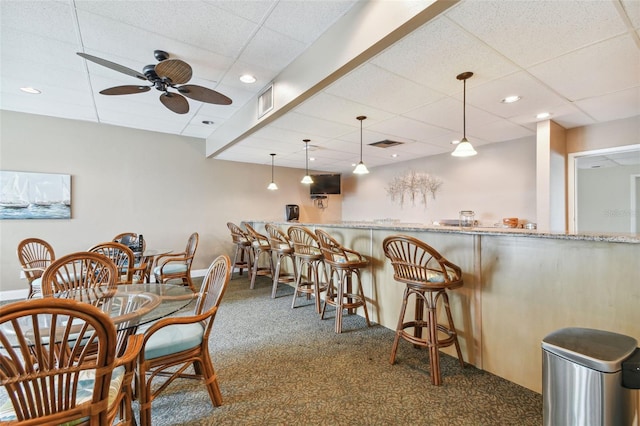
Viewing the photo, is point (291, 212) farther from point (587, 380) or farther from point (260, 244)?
point (587, 380)

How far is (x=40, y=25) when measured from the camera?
2.35 metres

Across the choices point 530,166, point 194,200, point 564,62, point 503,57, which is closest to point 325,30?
point 503,57

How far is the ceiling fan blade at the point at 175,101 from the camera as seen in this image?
293 cm

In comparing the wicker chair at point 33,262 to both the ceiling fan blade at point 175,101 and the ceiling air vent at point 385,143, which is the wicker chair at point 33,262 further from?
the ceiling air vent at point 385,143

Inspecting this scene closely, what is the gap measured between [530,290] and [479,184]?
3.80 m

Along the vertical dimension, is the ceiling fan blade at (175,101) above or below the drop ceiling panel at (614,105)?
below

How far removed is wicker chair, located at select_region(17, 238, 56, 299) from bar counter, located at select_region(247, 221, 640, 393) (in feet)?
12.3

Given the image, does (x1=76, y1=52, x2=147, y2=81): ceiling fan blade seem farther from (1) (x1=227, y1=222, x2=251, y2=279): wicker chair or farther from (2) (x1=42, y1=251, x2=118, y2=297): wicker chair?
(1) (x1=227, y1=222, x2=251, y2=279): wicker chair

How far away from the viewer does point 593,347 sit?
1.25 metres

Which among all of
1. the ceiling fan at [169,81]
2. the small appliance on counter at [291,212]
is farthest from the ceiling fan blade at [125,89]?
the small appliance on counter at [291,212]

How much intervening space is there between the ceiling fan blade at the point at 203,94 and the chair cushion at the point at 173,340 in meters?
2.13

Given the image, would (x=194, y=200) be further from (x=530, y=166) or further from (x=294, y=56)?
(x=530, y=166)

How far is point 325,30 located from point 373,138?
2485 mm

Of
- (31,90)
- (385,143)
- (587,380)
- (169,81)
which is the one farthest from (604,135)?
(31,90)
